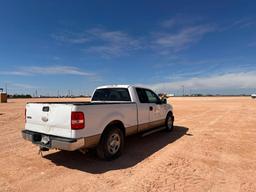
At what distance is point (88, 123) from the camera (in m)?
4.68

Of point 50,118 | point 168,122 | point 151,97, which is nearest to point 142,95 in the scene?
point 151,97

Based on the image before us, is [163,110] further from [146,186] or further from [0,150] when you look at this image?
[0,150]

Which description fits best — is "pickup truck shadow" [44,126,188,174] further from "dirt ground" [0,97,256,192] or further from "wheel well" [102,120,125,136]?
"wheel well" [102,120,125,136]

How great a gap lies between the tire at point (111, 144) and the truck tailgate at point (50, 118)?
0.96 metres

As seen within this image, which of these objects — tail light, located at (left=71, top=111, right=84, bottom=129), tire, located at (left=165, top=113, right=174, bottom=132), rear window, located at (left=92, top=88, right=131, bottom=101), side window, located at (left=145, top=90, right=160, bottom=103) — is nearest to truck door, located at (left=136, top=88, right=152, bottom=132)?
side window, located at (left=145, top=90, right=160, bottom=103)

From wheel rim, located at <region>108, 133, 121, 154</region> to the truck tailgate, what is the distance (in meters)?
1.23

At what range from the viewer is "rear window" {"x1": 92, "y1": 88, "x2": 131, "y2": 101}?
22.5 feet

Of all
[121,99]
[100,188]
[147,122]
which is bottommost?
[100,188]

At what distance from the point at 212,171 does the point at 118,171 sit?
6.88ft

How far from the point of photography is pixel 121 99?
6941 mm

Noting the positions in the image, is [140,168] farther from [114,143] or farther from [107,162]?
[114,143]

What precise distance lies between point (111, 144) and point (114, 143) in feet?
0.43

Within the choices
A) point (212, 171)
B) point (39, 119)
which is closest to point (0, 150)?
point (39, 119)

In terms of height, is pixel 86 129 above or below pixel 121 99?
below
